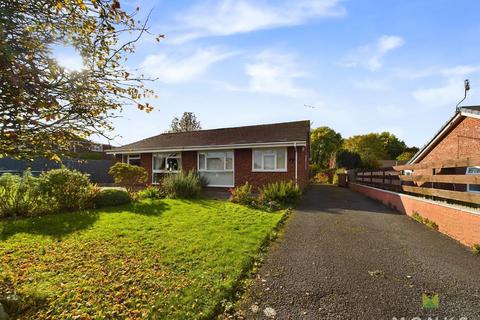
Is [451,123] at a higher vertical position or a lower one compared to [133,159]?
higher

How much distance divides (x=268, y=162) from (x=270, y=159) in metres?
0.21

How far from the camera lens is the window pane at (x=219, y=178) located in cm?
1623

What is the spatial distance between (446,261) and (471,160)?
234 cm

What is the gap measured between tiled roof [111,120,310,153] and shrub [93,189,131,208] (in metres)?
6.32

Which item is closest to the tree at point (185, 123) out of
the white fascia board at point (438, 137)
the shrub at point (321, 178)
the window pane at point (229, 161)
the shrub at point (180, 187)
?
the shrub at point (321, 178)

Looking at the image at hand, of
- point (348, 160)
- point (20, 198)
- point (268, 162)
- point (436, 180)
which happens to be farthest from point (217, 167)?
point (348, 160)

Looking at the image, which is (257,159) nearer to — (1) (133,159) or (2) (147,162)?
(2) (147,162)

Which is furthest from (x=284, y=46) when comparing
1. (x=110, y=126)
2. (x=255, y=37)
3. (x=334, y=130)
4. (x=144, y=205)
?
(x=334, y=130)

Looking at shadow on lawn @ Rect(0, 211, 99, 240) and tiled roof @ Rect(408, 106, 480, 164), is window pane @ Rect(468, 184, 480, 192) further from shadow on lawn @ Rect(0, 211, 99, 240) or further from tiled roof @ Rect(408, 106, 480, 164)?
shadow on lawn @ Rect(0, 211, 99, 240)

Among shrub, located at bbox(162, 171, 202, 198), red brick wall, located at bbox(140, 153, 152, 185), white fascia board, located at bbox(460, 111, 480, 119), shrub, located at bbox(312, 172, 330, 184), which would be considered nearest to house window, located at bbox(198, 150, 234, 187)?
shrub, located at bbox(162, 171, 202, 198)

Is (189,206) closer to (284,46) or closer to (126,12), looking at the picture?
(284,46)

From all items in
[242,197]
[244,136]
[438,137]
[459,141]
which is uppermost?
[244,136]

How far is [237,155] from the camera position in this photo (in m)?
16.0

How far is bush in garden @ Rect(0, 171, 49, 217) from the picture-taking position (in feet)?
29.0
